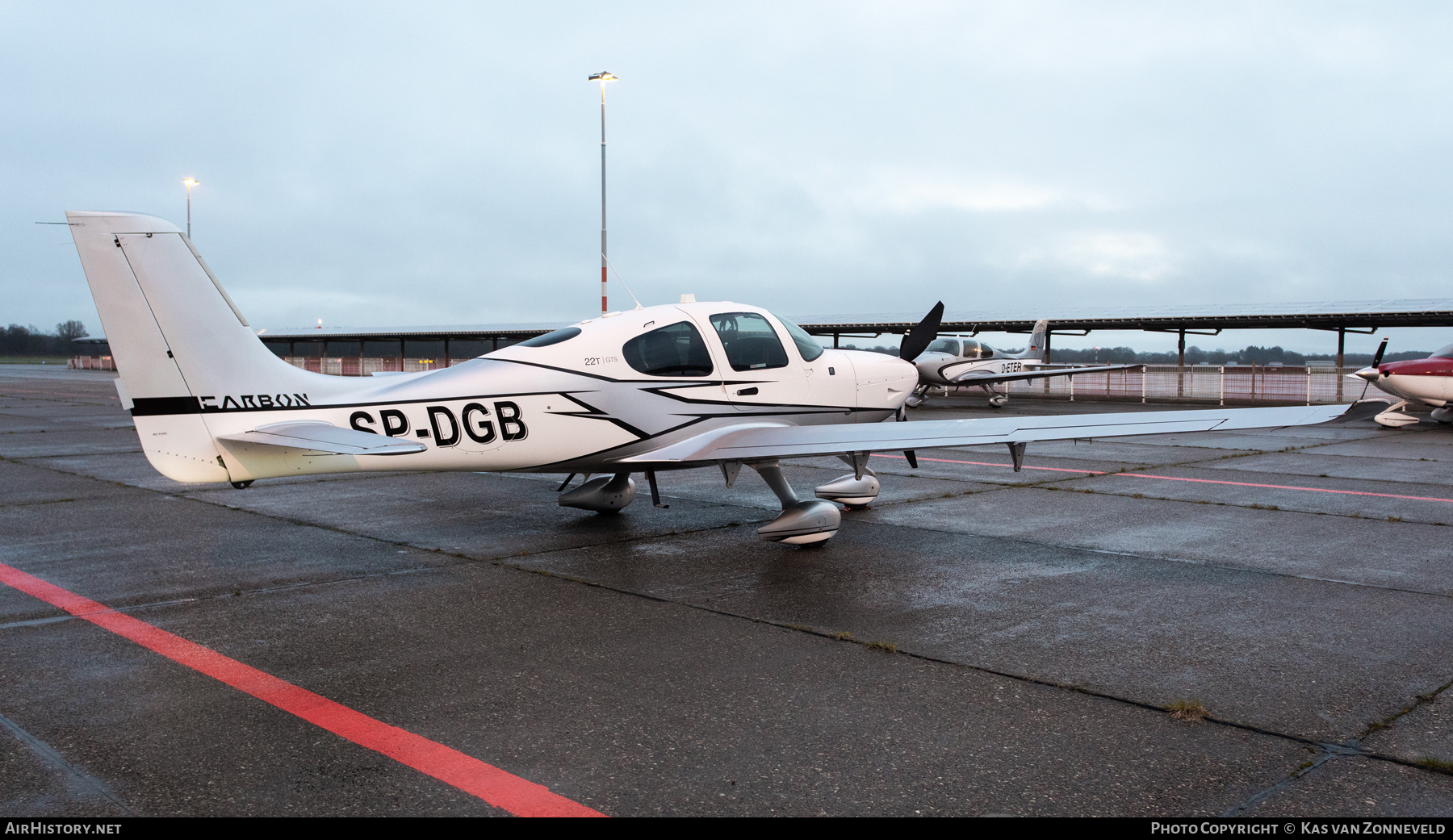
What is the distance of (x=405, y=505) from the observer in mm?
11258

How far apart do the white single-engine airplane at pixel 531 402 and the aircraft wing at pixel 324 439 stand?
2cm

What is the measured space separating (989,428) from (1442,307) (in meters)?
30.6

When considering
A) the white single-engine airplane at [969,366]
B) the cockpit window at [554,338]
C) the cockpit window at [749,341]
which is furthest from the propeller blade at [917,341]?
the white single-engine airplane at [969,366]

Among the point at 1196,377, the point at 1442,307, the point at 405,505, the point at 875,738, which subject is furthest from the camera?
the point at 1196,377

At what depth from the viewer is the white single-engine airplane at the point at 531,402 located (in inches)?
273

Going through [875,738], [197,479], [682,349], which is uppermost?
[682,349]

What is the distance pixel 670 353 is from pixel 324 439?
3080 millimetres

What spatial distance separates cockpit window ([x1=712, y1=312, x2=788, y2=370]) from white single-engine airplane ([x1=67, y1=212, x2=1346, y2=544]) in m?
0.02

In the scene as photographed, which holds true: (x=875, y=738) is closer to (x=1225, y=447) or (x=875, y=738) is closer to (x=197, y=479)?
(x=197, y=479)

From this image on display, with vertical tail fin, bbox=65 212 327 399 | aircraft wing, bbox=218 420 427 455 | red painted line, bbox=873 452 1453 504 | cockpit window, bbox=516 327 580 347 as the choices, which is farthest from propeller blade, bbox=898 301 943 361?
vertical tail fin, bbox=65 212 327 399

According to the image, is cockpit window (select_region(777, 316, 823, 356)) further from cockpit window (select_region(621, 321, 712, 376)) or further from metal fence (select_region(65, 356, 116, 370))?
metal fence (select_region(65, 356, 116, 370))

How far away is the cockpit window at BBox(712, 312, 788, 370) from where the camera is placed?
8.91m

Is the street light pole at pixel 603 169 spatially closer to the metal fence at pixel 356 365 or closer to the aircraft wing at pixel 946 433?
the aircraft wing at pixel 946 433
